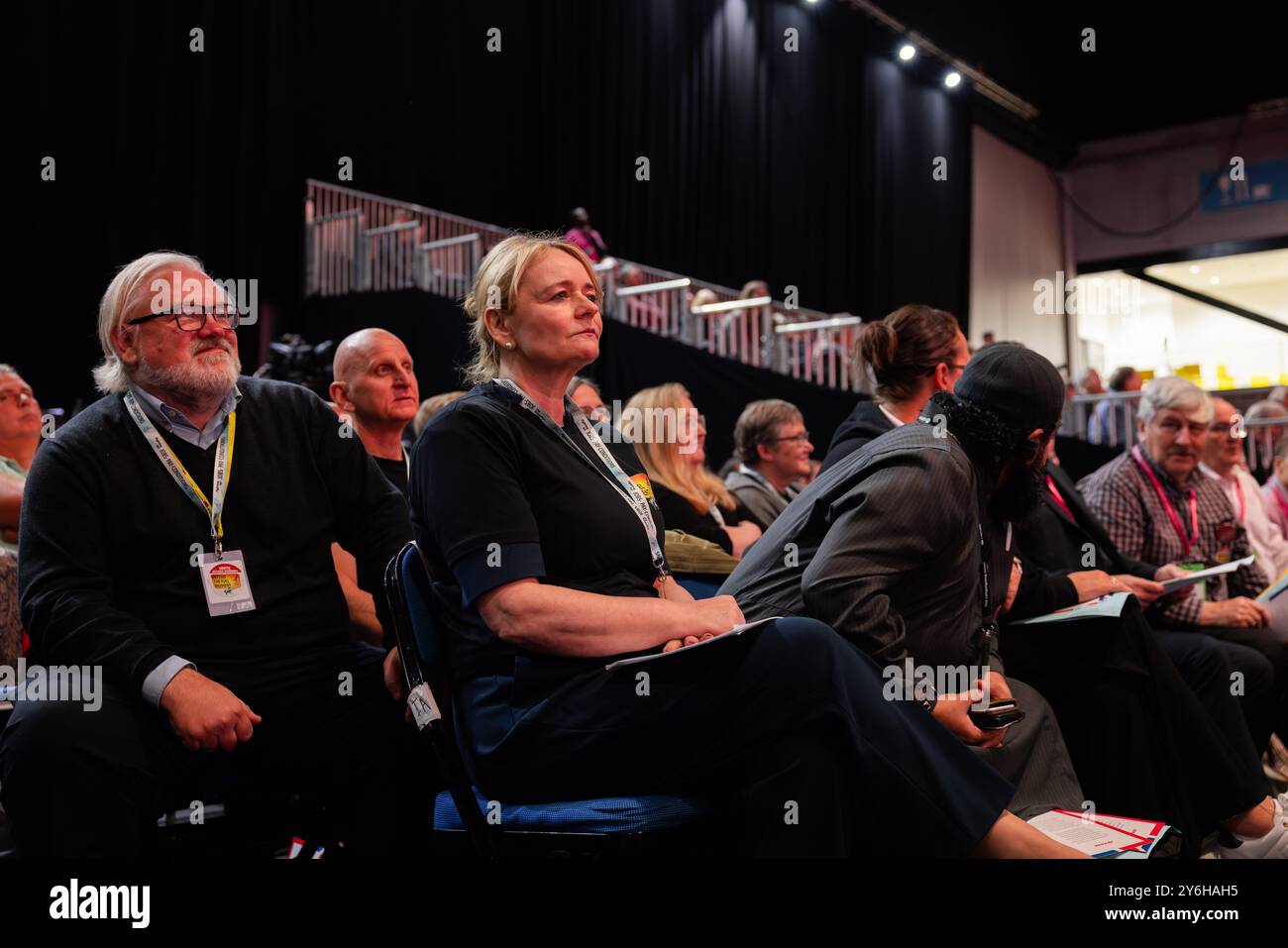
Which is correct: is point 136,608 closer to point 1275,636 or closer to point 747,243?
point 1275,636

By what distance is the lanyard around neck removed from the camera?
1.84 m

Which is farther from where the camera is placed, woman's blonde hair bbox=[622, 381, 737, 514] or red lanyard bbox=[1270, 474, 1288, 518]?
red lanyard bbox=[1270, 474, 1288, 518]

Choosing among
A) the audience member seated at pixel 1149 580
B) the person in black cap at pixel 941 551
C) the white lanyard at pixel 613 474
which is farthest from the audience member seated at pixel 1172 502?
the white lanyard at pixel 613 474

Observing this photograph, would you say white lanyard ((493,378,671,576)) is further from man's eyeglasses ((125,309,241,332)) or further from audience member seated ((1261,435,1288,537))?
audience member seated ((1261,435,1288,537))

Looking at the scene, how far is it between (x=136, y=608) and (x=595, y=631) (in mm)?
778

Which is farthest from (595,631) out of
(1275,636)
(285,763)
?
(1275,636)

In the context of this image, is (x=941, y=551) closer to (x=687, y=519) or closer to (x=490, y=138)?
(x=687, y=519)

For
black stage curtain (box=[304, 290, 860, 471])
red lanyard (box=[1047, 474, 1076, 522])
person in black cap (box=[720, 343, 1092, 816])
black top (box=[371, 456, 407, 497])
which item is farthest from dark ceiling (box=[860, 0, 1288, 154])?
person in black cap (box=[720, 343, 1092, 816])

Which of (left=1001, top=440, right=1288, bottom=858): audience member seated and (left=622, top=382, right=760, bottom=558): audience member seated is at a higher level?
(left=622, top=382, right=760, bottom=558): audience member seated

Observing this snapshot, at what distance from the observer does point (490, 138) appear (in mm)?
9188

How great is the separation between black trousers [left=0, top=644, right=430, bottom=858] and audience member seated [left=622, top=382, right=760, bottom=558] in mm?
1767

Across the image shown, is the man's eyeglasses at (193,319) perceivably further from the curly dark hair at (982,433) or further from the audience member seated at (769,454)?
the audience member seated at (769,454)

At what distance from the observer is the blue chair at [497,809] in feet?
4.77

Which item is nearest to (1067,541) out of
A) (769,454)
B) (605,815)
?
(769,454)
